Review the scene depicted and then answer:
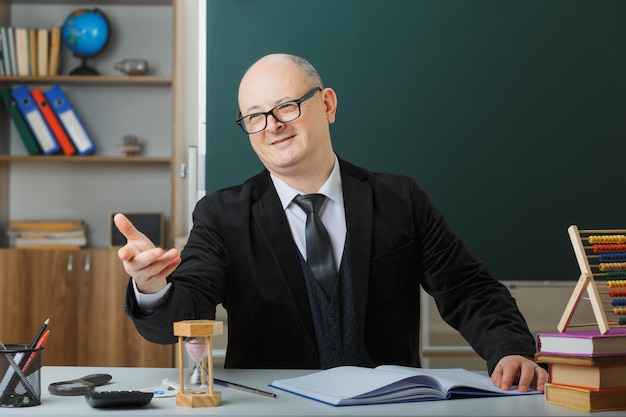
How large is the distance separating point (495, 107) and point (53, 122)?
229 centimetres

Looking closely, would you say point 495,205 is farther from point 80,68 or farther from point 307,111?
point 80,68

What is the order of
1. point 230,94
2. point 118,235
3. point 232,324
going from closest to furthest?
point 232,324, point 230,94, point 118,235

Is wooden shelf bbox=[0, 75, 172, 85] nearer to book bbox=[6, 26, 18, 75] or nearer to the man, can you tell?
book bbox=[6, 26, 18, 75]

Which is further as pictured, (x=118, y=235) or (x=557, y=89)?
(x=118, y=235)

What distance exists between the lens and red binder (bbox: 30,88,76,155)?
4.20m

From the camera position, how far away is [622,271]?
1.54m

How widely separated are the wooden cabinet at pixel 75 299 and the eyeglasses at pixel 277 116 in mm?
1952

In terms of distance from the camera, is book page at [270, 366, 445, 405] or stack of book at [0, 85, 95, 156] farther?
stack of book at [0, 85, 95, 156]

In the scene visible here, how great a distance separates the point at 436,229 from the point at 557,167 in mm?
1138

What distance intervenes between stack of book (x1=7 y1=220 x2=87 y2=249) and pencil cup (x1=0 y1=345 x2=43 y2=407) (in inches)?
110

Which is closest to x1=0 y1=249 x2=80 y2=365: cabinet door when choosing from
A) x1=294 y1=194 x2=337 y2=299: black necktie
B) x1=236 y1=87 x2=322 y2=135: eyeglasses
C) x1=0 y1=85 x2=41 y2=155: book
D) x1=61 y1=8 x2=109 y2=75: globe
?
x1=0 y1=85 x2=41 y2=155: book

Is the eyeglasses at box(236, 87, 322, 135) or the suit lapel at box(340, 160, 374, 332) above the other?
the eyeglasses at box(236, 87, 322, 135)

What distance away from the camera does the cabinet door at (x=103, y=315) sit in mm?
3949

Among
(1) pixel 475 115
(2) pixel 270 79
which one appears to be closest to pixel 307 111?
(2) pixel 270 79
